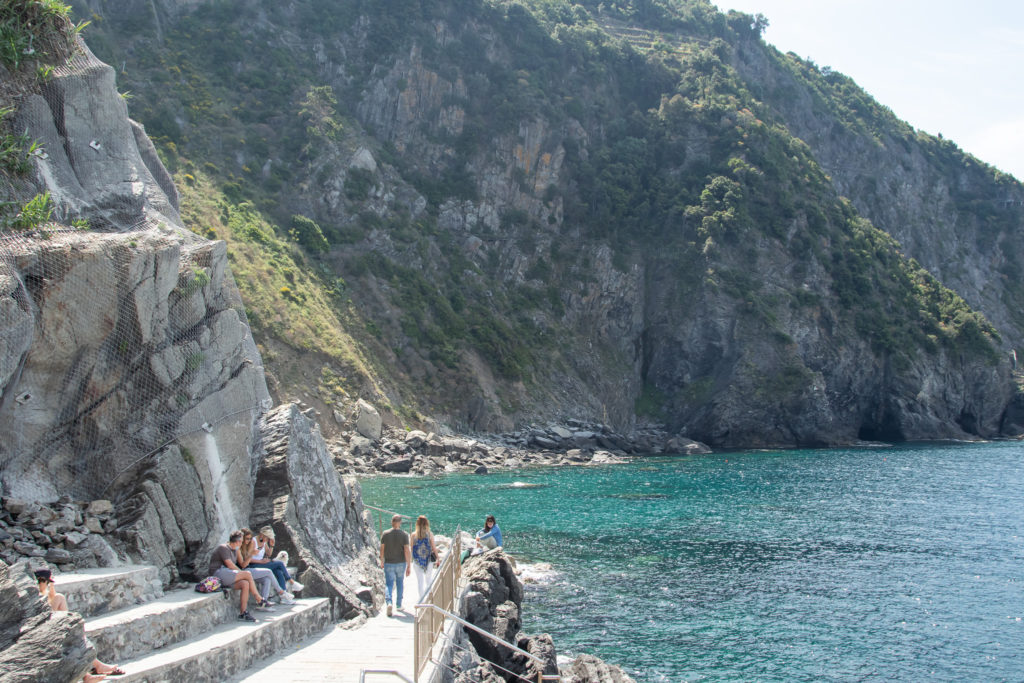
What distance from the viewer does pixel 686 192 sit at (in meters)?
85.2

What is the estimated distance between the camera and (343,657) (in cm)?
988

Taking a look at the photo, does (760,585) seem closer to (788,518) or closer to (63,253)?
(788,518)

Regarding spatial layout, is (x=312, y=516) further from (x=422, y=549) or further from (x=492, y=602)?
(x=492, y=602)

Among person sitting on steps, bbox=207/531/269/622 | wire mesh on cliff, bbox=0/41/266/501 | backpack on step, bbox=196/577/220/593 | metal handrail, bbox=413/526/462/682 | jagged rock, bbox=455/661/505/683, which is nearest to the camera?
metal handrail, bbox=413/526/462/682

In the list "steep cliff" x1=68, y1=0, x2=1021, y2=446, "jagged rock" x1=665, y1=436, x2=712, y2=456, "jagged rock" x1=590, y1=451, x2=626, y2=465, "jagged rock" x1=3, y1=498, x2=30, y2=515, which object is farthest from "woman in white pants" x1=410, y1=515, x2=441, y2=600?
"jagged rock" x1=665, y1=436, x2=712, y2=456

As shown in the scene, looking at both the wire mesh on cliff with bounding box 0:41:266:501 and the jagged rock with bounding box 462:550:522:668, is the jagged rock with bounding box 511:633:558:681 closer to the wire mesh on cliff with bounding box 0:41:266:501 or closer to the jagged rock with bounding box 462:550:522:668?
A: the jagged rock with bounding box 462:550:522:668

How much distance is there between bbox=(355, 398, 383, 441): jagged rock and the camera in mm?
52906

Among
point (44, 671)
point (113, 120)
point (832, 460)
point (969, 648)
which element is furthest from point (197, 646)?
point (832, 460)

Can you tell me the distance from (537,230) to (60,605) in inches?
3029

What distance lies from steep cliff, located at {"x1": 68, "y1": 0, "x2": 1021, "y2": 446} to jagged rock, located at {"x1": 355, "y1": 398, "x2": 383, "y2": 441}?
3168mm

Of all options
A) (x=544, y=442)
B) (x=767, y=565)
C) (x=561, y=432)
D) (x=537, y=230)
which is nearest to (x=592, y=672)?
(x=767, y=565)

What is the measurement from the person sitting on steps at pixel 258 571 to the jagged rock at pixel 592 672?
249 inches

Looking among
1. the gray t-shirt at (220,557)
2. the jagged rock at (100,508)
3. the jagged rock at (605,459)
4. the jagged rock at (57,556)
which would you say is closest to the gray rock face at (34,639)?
the jagged rock at (57,556)

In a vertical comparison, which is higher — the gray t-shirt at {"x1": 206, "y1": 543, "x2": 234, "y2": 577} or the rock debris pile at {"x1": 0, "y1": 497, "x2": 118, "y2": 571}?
the rock debris pile at {"x1": 0, "y1": 497, "x2": 118, "y2": 571}
